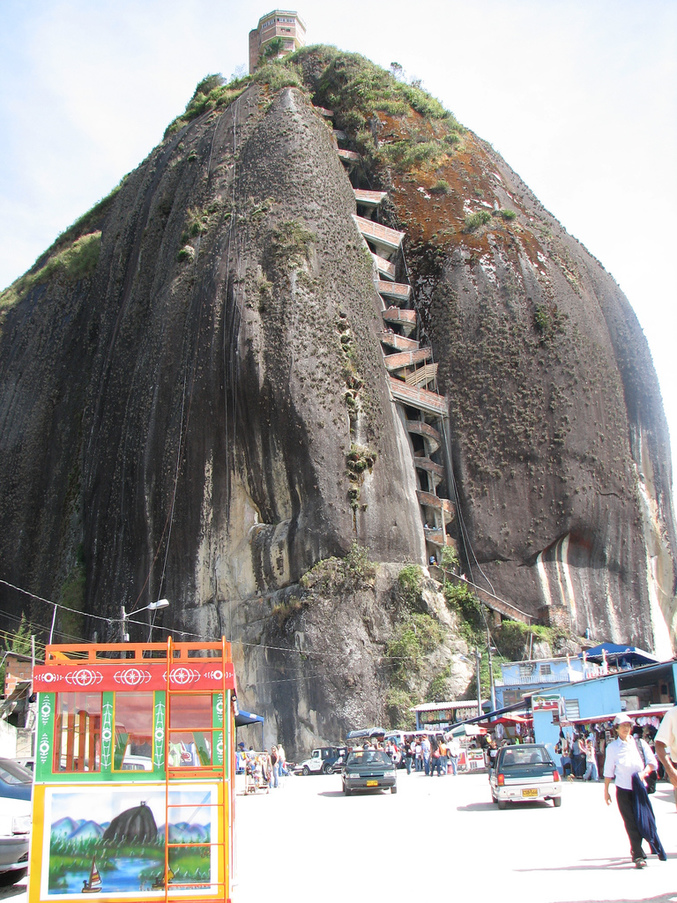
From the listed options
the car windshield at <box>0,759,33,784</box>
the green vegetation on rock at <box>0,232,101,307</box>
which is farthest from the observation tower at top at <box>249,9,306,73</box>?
the car windshield at <box>0,759,33,784</box>

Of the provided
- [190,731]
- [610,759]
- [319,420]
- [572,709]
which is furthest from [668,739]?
[319,420]

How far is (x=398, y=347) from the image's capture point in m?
49.4

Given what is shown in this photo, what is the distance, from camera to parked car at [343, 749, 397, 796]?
21.8m

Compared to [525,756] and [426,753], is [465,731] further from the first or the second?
[525,756]

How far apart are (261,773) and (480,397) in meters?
26.5

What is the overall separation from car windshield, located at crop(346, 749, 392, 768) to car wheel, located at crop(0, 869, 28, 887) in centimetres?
1258

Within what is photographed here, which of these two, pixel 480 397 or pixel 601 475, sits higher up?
pixel 480 397

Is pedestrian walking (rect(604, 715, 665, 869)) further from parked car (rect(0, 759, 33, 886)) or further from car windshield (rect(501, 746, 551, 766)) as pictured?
car windshield (rect(501, 746, 551, 766))

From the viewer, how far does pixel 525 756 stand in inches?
680

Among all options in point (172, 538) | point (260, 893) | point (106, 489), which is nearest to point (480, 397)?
point (172, 538)

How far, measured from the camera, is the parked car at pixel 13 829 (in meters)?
9.84

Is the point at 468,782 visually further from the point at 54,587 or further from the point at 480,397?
the point at 54,587

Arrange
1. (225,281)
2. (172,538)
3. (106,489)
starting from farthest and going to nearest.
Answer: (106,489), (225,281), (172,538)

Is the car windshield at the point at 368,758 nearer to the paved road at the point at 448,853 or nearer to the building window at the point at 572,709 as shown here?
the paved road at the point at 448,853
